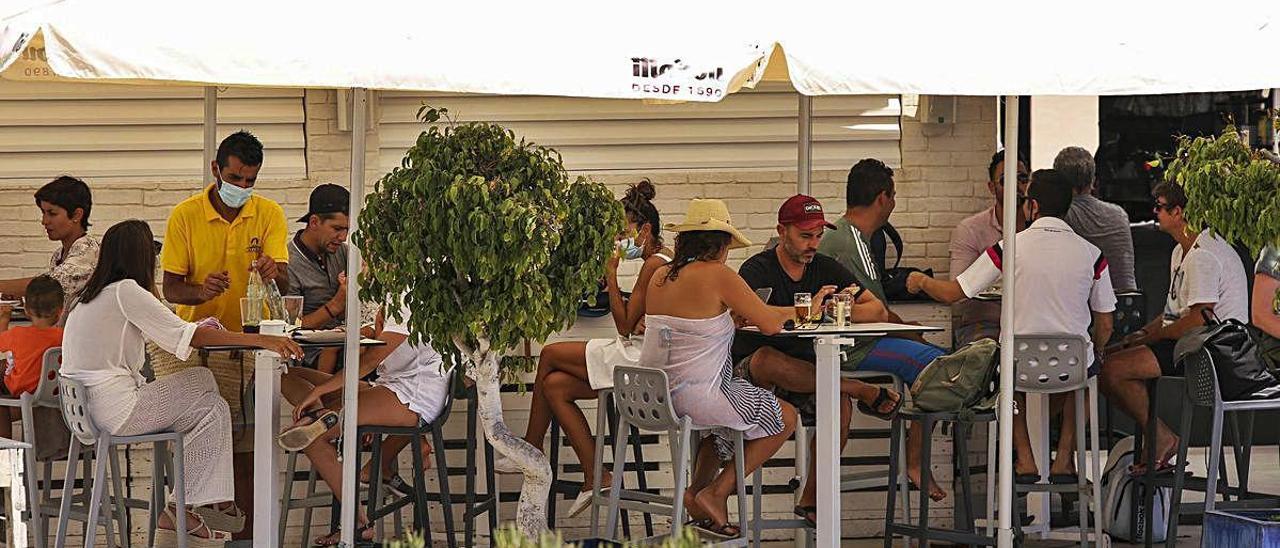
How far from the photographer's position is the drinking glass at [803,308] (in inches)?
236

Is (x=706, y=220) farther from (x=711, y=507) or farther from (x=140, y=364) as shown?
(x=140, y=364)

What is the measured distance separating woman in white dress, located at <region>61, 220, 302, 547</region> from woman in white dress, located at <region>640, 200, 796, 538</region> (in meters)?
1.41

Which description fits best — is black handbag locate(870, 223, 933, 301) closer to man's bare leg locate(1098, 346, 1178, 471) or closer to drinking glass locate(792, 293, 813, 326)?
man's bare leg locate(1098, 346, 1178, 471)

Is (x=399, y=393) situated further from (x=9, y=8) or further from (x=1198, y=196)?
(x=1198, y=196)

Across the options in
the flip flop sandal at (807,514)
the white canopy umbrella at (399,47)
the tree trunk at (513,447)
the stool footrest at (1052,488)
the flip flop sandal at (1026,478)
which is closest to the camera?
the white canopy umbrella at (399,47)

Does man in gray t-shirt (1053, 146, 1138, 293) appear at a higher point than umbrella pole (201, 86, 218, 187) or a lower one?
lower

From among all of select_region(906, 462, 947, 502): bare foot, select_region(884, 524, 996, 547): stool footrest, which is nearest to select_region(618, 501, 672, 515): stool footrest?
select_region(884, 524, 996, 547): stool footrest

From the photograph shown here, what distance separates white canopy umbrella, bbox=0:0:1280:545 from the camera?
181 inches

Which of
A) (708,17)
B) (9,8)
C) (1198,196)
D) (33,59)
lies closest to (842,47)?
(708,17)

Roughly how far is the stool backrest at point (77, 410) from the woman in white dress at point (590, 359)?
1671 mm

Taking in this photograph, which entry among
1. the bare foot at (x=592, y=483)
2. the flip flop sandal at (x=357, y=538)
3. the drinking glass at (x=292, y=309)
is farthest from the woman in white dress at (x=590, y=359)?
the drinking glass at (x=292, y=309)

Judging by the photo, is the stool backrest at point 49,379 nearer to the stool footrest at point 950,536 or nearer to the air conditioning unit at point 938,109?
the stool footrest at point 950,536

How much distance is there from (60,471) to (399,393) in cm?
202

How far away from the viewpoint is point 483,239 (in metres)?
5.11
